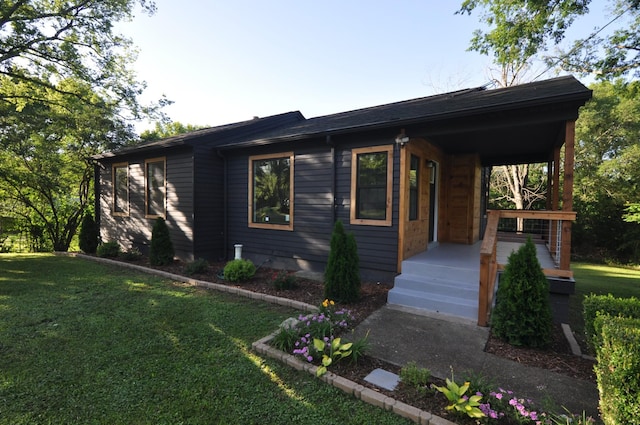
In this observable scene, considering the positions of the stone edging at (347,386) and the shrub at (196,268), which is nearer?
the stone edging at (347,386)

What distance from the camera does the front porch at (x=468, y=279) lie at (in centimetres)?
392

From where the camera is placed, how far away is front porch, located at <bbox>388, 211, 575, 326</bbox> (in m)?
3.92

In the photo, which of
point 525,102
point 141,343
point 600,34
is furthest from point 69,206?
point 600,34

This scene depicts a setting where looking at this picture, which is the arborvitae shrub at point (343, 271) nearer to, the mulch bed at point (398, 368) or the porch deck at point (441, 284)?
the mulch bed at point (398, 368)

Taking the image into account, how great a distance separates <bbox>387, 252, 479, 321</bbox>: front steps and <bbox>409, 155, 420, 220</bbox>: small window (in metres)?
1.08

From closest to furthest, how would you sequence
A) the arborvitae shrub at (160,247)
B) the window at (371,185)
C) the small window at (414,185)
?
1. the window at (371,185)
2. the small window at (414,185)
3. the arborvitae shrub at (160,247)

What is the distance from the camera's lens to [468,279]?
4.54 metres

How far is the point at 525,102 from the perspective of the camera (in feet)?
13.1

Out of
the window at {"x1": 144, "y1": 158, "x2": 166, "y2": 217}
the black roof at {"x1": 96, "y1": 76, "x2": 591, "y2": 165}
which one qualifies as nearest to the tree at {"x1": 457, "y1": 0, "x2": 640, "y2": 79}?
the black roof at {"x1": 96, "y1": 76, "x2": 591, "y2": 165}

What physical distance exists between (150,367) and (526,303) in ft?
12.8

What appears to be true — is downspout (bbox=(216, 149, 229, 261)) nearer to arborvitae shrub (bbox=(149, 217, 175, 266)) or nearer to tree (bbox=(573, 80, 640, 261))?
arborvitae shrub (bbox=(149, 217, 175, 266))

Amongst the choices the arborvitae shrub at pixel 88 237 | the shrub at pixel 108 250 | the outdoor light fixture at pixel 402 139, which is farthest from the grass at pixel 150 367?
the arborvitae shrub at pixel 88 237

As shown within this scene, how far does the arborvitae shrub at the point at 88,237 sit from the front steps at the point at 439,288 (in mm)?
9380

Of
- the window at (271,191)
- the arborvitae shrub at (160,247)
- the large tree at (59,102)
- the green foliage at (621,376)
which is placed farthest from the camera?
the large tree at (59,102)
